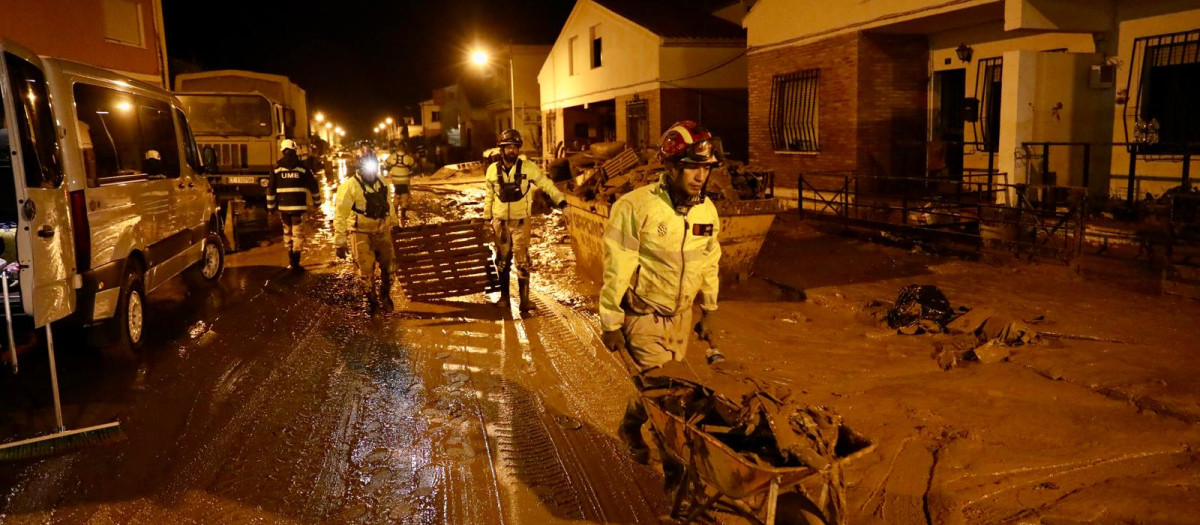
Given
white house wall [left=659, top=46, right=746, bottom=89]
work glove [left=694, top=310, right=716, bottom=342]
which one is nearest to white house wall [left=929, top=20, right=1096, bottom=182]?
work glove [left=694, top=310, right=716, bottom=342]

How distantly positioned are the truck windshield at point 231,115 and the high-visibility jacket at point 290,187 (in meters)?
7.31

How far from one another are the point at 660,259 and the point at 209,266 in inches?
325

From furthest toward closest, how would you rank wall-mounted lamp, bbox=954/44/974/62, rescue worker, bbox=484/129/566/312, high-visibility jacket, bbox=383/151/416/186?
high-visibility jacket, bbox=383/151/416/186
wall-mounted lamp, bbox=954/44/974/62
rescue worker, bbox=484/129/566/312

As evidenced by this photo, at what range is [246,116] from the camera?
61.7 ft

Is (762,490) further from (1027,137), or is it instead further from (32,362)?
(1027,137)

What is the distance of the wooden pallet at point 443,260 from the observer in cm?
934

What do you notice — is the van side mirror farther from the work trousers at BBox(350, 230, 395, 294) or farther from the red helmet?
the red helmet

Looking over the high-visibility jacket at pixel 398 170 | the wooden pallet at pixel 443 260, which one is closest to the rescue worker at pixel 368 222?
the wooden pallet at pixel 443 260

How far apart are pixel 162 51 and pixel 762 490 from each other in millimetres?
23649

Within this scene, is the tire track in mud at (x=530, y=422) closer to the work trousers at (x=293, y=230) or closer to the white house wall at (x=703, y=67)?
the work trousers at (x=293, y=230)

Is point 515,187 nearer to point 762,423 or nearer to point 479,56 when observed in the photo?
point 762,423

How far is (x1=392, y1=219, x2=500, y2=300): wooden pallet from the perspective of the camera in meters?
9.34

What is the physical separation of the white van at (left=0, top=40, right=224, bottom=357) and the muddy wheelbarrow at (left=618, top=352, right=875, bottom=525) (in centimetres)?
443

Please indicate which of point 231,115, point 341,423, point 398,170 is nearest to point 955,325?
point 341,423
